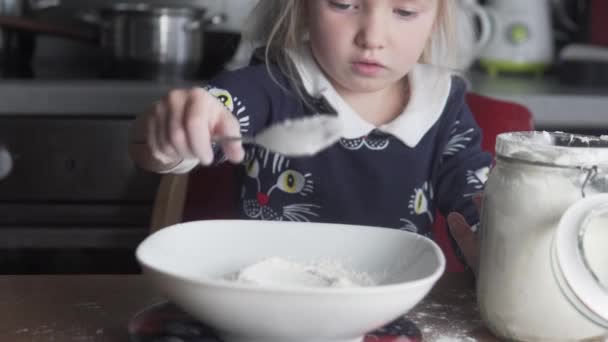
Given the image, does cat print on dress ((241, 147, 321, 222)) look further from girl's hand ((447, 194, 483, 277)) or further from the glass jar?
the glass jar

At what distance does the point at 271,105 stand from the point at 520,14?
103 cm

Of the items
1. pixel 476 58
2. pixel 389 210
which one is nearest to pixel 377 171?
pixel 389 210

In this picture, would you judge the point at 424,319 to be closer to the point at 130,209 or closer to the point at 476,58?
the point at 130,209

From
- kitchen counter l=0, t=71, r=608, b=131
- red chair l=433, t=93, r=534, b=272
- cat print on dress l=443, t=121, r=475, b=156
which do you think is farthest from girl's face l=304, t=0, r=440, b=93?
kitchen counter l=0, t=71, r=608, b=131

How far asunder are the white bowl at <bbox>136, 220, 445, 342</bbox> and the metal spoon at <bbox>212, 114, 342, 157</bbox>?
111mm

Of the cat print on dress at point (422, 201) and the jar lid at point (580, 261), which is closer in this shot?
the jar lid at point (580, 261)

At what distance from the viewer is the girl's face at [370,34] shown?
101 cm

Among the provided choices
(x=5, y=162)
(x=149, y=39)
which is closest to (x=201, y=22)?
(x=149, y=39)

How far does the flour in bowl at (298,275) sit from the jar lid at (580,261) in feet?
0.53

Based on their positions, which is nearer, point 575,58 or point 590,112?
point 590,112

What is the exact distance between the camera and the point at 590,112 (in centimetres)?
167

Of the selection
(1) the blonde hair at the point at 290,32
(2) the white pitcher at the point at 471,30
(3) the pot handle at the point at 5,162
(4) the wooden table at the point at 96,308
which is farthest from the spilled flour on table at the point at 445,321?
(3) the pot handle at the point at 5,162

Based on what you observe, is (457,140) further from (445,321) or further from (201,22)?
(201,22)

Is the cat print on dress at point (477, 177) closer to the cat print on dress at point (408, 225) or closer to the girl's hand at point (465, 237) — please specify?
the cat print on dress at point (408, 225)
